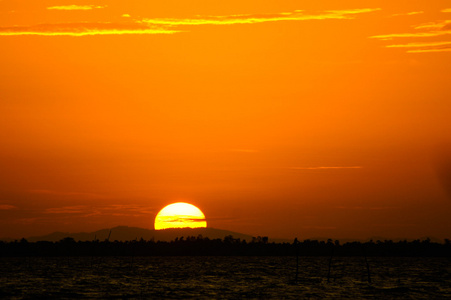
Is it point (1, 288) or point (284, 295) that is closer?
point (284, 295)

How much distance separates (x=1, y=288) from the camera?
120m

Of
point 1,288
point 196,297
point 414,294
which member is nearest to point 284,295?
point 196,297

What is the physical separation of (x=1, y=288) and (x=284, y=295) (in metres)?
48.0

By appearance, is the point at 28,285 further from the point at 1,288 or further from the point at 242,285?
the point at 242,285

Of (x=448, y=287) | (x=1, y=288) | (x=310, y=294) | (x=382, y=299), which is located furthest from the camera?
(x=448, y=287)

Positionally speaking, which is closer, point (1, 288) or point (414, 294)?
point (414, 294)

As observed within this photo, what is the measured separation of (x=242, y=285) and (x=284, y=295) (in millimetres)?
25814

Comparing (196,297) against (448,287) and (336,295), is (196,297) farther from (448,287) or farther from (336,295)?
(448,287)

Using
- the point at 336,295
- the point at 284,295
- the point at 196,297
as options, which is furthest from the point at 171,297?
the point at 336,295

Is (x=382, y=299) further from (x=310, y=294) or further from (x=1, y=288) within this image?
(x=1, y=288)

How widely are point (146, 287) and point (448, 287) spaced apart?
53337mm

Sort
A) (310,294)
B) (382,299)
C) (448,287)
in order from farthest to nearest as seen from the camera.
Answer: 1. (448,287)
2. (310,294)
3. (382,299)

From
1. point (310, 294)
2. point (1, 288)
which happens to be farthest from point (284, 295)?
point (1, 288)

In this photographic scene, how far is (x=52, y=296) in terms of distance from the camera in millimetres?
104938
